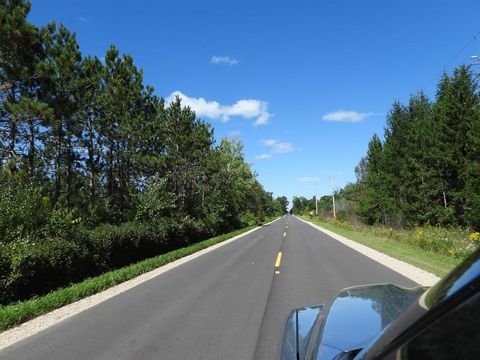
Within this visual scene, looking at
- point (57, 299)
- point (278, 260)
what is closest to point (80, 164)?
point (278, 260)

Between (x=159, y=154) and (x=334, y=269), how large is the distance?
20608 mm

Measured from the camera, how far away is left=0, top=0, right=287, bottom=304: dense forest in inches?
538

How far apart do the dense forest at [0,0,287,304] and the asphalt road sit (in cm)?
352

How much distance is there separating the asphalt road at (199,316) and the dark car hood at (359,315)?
611 mm

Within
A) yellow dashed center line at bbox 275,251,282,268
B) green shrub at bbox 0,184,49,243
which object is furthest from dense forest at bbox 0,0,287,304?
yellow dashed center line at bbox 275,251,282,268

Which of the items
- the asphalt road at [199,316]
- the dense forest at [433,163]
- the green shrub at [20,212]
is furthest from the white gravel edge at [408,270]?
the dense forest at [433,163]

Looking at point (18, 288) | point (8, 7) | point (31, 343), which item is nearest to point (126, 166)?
point (8, 7)

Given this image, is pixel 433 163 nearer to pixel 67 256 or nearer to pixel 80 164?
pixel 80 164

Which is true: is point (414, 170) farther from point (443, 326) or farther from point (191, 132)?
point (443, 326)

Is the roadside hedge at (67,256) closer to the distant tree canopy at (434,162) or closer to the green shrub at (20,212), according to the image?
the green shrub at (20,212)

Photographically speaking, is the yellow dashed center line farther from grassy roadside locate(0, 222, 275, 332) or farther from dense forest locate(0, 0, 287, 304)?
dense forest locate(0, 0, 287, 304)

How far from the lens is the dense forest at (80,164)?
44.9ft

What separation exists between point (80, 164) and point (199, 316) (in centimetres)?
2047

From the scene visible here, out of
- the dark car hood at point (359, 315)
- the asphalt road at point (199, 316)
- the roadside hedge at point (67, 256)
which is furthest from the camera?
the roadside hedge at point (67, 256)
